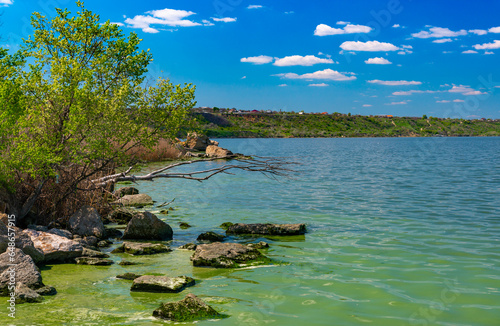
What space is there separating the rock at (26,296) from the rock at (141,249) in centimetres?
435

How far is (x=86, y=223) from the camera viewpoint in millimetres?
15359

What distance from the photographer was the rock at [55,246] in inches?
479

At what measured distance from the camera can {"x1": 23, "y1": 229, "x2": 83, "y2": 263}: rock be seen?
12156 millimetres

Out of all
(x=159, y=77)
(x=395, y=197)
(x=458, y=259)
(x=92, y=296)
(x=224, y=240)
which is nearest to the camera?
(x=92, y=296)

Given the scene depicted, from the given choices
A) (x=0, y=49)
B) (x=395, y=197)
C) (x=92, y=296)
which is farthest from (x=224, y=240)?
(x=395, y=197)

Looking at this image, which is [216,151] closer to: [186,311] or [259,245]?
[259,245]

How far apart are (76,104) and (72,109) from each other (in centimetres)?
62

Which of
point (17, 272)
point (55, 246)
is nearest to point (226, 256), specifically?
point (55, 246)

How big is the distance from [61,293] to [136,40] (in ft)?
36.4

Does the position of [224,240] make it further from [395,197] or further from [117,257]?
[395,197]

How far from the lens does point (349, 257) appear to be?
43.2 ft

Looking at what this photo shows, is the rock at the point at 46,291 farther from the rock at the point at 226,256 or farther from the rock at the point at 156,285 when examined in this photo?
the rock at the point at 226,256

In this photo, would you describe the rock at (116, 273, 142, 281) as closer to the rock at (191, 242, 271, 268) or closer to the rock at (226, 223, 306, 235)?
the rock at (191, 242, 271, 268)

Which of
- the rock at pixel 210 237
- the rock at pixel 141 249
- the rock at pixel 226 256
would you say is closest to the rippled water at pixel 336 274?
the rock at pixel 226 256
